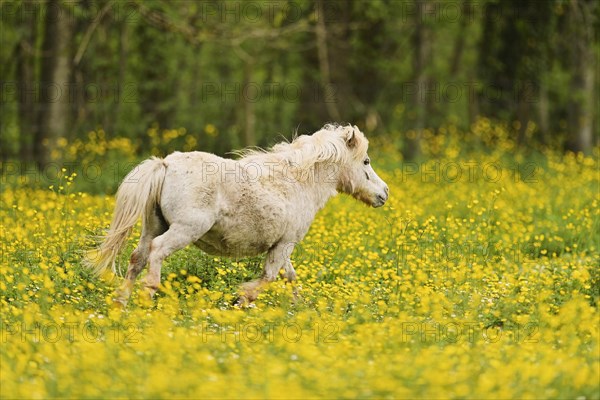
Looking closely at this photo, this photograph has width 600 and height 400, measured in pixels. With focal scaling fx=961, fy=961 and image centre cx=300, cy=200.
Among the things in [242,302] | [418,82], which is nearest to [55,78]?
[418,82]

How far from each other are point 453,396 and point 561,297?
3.58 metres

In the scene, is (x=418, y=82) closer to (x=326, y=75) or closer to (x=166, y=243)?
(x=326, y=75)

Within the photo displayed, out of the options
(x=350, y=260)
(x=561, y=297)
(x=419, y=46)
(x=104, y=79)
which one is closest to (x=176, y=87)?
(x=104, y=79)

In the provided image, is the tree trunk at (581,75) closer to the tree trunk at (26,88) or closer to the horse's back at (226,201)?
the tree trunk at (26,88)

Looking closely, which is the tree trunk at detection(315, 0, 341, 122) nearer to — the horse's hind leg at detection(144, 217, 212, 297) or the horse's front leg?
the horse's front leg

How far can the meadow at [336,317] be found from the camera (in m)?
5.77

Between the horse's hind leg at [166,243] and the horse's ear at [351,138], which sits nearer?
the horse's hind leg at [166,243]

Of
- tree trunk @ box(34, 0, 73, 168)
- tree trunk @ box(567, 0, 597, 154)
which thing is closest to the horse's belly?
tree trunk @ box(34, 0, 73, 168)

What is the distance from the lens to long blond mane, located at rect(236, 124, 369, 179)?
9.18 metres

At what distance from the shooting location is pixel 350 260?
10.8m

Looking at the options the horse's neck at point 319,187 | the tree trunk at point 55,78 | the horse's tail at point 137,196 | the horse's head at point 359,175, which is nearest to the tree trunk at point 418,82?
the tree trunk at point 55,78

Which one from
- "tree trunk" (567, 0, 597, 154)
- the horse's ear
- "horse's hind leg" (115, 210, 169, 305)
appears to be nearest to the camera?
"horse's hind leg" (115, 210, 169, 305)

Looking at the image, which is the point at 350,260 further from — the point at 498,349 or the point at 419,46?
the point at 419,46

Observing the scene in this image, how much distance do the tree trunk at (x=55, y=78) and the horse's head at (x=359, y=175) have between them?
881cm
